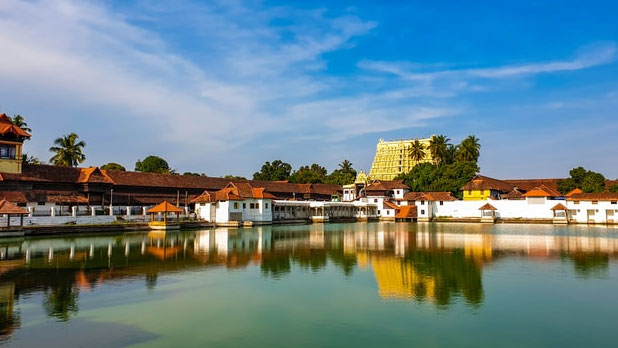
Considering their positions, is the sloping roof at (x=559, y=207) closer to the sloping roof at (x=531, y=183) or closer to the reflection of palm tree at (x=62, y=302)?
the sloping roof at (x=531, y=183)

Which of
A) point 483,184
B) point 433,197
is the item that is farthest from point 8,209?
point 483,184

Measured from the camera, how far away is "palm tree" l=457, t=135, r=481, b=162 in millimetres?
70562

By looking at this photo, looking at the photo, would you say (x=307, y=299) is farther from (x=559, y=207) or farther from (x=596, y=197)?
(x=596, y=197)

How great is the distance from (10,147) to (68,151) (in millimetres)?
11074

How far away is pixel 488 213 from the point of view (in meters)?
56.0

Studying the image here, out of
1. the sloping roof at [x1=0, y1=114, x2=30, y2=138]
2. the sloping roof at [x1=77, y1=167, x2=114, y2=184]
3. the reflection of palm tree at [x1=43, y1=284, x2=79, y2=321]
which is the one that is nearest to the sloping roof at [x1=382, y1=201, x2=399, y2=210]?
the sloping roof at [x1=77, y1=167, x2=114, y2=184]

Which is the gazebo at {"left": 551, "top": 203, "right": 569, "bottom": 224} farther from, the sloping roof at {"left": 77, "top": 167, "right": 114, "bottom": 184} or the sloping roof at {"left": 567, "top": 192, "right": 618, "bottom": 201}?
the sloping roof at {"left": 77, "top": 167, "right": 114, "bottom": 184}

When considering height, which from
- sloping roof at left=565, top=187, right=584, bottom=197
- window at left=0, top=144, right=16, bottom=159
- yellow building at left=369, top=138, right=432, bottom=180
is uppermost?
yellow building at left=369, top=138, right=432, bottom=180

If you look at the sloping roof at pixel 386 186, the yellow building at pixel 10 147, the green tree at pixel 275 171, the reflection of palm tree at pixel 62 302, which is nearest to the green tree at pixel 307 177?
the green tree at pixel 275 171

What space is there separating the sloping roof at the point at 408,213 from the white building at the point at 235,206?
18.9 metres

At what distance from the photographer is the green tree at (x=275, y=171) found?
82938mm

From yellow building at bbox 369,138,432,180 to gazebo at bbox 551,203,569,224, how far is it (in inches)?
1986

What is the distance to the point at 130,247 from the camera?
82.2 ft

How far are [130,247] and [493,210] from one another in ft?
140
